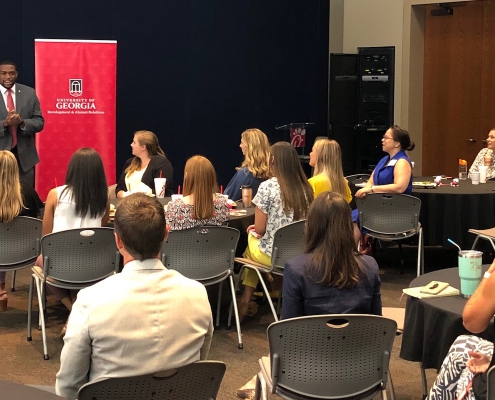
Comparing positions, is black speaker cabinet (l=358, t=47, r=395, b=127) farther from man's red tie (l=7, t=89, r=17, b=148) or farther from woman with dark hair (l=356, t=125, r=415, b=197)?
man's red tie (l=7, t=89, r=17, b=148)

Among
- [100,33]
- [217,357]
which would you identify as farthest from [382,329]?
[100,33]

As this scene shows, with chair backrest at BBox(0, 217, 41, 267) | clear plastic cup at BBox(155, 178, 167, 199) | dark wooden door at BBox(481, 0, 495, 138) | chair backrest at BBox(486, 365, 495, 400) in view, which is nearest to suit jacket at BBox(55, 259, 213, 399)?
chair backrest at BBox(486, 365, 495, 400)

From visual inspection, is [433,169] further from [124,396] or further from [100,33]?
[124,396]

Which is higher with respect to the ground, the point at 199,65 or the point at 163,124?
the point at 199,65

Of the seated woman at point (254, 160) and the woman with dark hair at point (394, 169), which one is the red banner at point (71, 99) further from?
the woman with dark hair at point (394, 169)

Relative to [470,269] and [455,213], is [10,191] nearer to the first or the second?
[470,269]

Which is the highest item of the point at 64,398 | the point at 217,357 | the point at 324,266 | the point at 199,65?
the point at 199,65

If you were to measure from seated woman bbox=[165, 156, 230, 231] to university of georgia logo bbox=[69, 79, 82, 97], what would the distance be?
3.59 metres

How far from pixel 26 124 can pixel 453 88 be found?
598 cm

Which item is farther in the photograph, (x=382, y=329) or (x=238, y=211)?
(x=238, y=211)

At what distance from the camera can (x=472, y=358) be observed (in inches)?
A: 117

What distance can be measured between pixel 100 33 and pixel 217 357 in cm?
546

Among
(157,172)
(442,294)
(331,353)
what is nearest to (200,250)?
(442,294)

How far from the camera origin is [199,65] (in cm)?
1023
